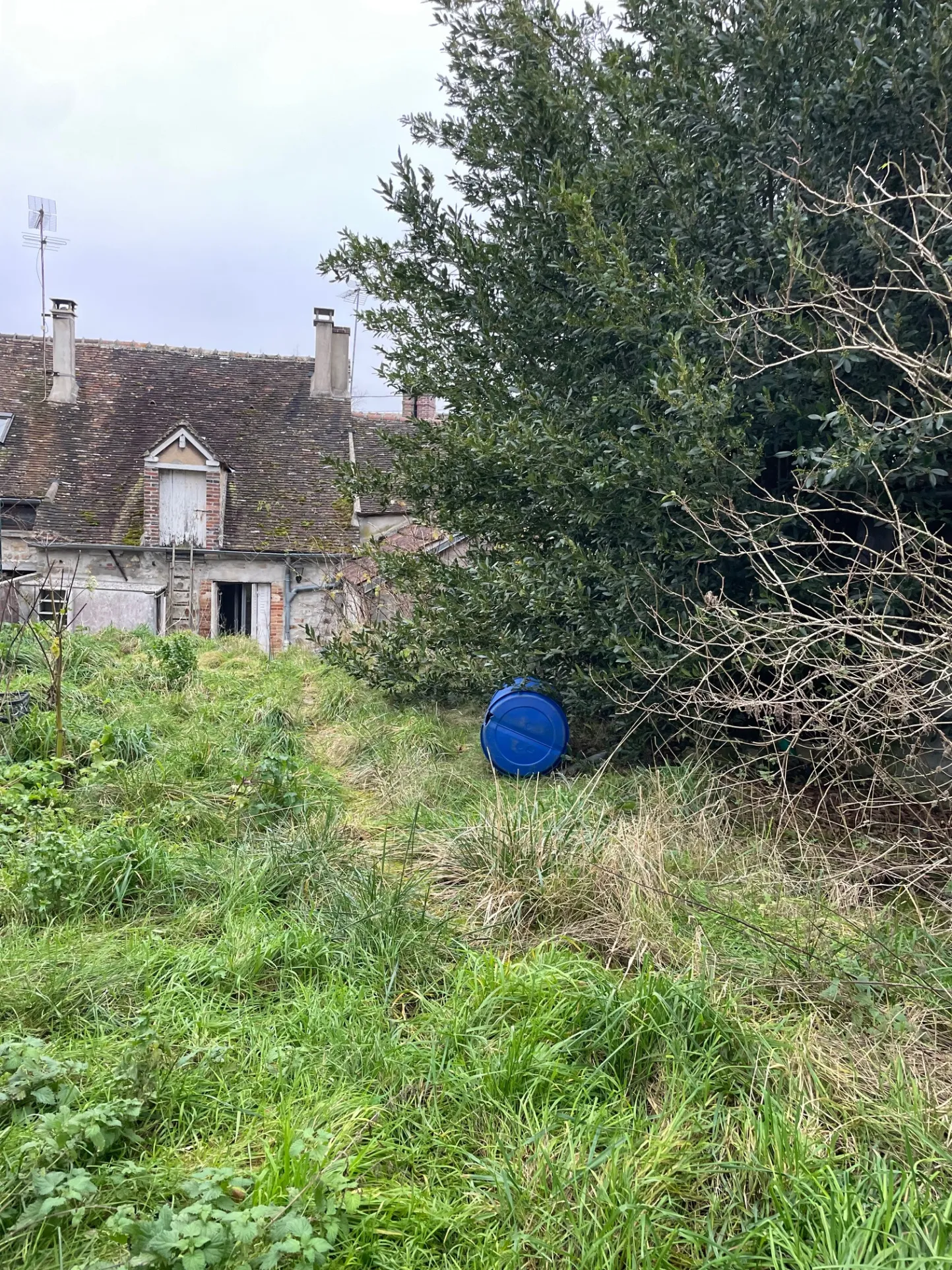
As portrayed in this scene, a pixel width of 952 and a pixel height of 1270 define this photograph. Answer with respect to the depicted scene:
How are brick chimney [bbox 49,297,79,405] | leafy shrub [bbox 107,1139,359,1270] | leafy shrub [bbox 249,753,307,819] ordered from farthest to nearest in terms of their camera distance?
brick chimney [bbox 49,297,79,405]
leafy shrub [bbox 249,753,307,819]
leafy shrub [bbox 107,1139,359,1270]

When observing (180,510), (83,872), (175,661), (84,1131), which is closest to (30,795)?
(83,872)

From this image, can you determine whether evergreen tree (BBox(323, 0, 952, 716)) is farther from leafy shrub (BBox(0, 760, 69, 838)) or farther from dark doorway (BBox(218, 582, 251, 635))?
dark doorway (BBox(218, 582, 251, 635))

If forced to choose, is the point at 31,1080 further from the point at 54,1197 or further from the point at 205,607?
the point at 205,607

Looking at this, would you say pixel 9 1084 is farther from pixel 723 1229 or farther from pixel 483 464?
pixel 483 464

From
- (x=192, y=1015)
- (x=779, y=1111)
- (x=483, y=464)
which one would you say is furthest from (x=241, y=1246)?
(x=483, y=464)

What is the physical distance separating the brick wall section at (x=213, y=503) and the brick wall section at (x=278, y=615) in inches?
62.5

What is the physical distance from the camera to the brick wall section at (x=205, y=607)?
54.8 feet

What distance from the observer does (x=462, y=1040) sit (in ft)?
8.64

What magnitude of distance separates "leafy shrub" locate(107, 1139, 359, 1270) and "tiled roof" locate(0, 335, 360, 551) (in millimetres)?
14856

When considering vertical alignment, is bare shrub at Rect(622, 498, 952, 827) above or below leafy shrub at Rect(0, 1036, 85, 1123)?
above

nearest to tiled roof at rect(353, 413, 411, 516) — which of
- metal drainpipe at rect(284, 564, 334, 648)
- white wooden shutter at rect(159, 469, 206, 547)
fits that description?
metal drainpipe at rect(284, 564, 334, 648)

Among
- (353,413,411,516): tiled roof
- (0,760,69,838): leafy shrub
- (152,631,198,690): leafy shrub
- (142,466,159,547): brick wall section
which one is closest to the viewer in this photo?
(0,760,69,838): leafy shrub

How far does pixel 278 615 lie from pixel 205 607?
1.56 meters

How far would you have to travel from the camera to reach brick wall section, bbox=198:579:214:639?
16703mm
